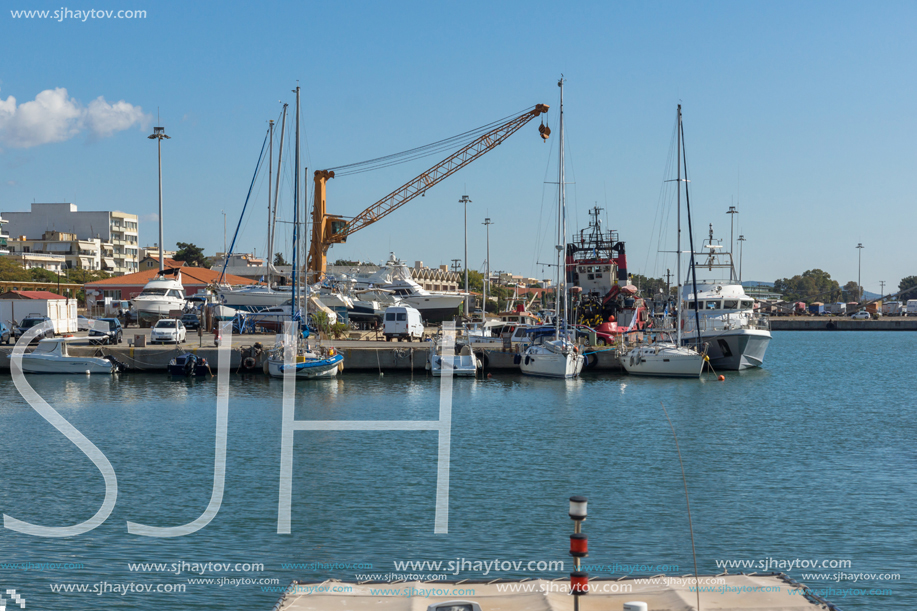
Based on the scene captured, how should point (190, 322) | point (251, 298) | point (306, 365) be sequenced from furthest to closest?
point (251, 298)
point (190, 322)
point (306, 365)

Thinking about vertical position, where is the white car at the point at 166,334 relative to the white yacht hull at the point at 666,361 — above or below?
above

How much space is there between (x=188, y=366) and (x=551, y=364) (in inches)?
810

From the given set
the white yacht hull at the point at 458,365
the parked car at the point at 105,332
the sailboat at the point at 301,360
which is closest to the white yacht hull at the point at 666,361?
the white yacht hull at the point at 458,365

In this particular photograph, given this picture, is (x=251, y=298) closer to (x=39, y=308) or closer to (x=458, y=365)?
(x=39, y=308)

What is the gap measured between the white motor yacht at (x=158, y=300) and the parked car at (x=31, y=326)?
1459 centimetres

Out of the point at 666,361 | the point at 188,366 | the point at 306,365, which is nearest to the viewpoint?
the point at 306,365

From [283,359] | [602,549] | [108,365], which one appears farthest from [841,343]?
[602,549]

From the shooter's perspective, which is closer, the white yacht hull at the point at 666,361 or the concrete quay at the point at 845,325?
the white yacht hull at the point at 666,361

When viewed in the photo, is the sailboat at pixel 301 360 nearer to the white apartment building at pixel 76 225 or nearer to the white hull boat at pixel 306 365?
the white hull boat at pixel 306 365

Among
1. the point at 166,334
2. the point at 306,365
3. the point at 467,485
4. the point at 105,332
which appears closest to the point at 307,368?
the point at 306,365

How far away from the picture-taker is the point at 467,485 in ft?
72.3

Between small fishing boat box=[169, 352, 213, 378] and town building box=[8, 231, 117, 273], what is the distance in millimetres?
88266

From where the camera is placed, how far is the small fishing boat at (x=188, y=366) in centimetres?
4719

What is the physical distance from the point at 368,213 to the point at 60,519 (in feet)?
251
